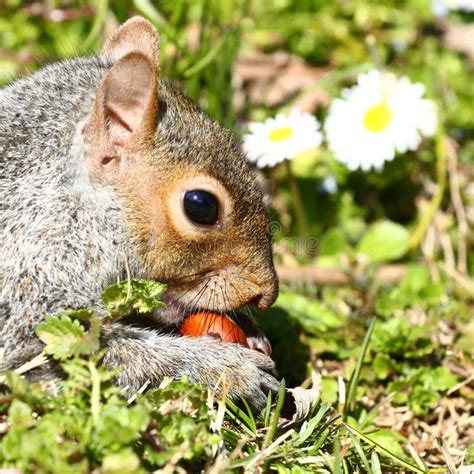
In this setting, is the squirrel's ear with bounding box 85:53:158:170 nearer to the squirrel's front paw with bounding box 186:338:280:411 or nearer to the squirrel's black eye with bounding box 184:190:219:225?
the squirrel's black eye with bounding box 184:190:219:225

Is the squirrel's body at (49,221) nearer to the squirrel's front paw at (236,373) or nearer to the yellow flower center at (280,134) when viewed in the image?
the squirrel's front paw at (236,373)

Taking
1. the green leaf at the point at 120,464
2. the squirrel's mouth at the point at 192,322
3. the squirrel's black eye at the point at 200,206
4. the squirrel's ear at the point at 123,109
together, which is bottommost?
the green leaf at the point at 120,464

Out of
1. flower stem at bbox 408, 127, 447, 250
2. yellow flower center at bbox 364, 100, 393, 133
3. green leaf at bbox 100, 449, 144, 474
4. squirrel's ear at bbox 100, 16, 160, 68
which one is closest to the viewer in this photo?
green leaf at bbox 100, 449, 144, 474

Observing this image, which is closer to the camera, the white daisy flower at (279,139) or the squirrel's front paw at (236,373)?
the squirrel's front paw at (236,373)

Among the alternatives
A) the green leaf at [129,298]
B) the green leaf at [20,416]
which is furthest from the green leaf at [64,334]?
the green leaf at [20,416]

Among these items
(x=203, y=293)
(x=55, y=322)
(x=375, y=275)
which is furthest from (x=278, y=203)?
(x=55, y=322)

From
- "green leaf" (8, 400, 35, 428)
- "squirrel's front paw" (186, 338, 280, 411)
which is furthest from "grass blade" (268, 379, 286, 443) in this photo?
"green leaf" (8, 400, 35, 428)
